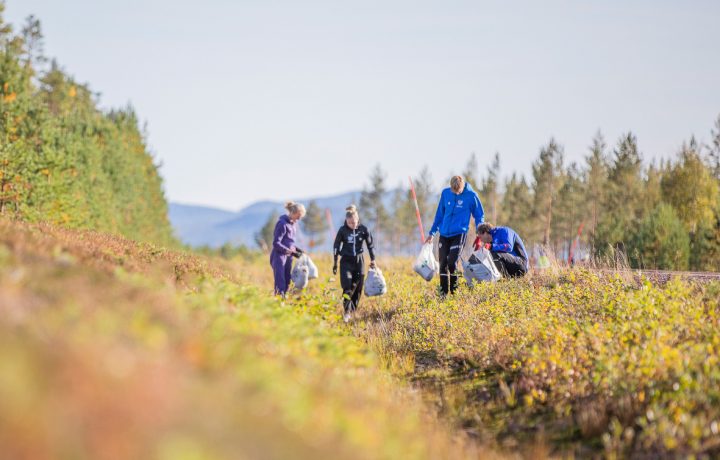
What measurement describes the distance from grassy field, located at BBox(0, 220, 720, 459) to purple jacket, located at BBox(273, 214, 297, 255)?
2613mm

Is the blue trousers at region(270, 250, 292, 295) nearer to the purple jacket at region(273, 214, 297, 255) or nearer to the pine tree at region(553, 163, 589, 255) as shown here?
the purple jacket at region(273, 214, 297, 255)

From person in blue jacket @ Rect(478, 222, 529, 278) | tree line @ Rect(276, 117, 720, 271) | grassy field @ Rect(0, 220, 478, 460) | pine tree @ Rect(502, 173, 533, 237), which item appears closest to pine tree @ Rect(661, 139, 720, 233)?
tree line @ Rect(276, 117, 720, 271)

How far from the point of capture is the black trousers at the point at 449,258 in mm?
12328

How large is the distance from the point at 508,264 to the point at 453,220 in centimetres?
128

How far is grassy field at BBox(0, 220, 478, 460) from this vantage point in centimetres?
268

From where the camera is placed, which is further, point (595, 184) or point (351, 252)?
point (595, 184)

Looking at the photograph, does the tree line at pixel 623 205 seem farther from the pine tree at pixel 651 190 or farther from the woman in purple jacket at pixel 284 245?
the woman in purple jacket at pixel 284 245

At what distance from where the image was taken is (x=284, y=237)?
12.6m

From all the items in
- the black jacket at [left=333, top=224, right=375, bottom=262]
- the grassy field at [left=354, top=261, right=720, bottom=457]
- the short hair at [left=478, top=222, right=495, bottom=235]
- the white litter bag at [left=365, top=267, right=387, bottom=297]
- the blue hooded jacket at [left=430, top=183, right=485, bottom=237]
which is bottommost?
the grassy field at [left=354, top=261, right=720, bottom=457]

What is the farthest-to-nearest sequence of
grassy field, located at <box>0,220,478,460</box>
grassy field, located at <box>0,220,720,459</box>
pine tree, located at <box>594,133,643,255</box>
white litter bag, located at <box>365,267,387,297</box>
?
1. pine tree, located at <box>594,133,643,255</box>
2. white litter bag, located at <box>365,267,387,297</box>
3. grassy field, located at <box>0,220,720,459</box>
4. grassy field, located at <box>0,220,478,460</box>

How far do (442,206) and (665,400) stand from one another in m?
7.02

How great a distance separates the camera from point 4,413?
2.59m

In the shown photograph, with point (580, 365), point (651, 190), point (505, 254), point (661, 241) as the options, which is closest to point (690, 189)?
point (651, 190)

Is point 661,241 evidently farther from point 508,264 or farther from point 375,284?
point 375,284
